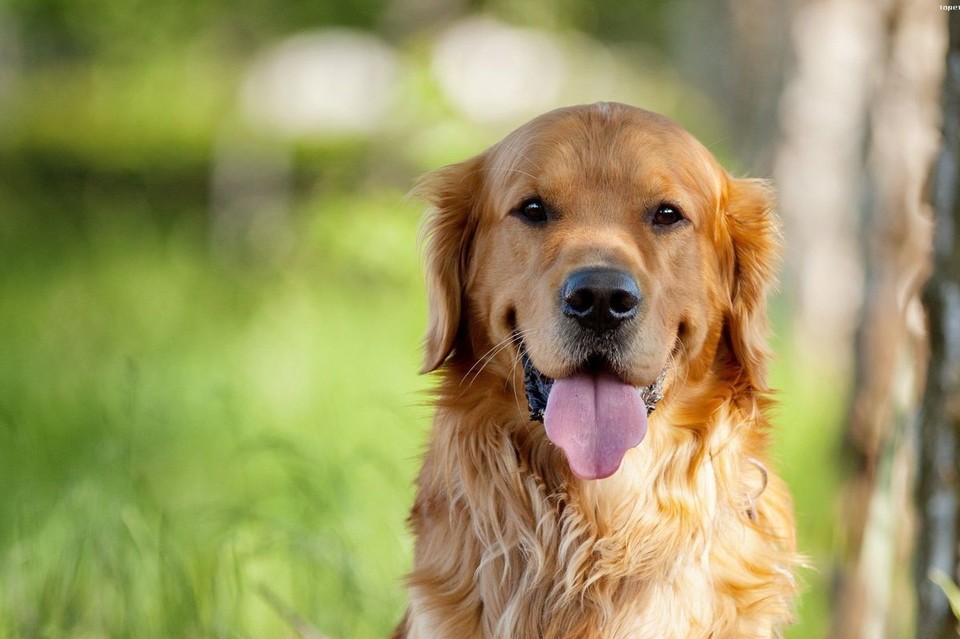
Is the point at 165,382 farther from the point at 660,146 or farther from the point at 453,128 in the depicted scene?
the point at 660,146

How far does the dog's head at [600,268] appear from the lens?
302 cm

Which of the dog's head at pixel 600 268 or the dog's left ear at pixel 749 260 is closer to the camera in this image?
the dog's head at pixel 600 268

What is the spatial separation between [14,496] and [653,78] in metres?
26.8

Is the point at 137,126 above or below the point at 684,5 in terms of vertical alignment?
below

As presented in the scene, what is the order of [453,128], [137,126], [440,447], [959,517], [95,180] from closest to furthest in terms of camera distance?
[959,517], [440,447], [453,128], [95,180], [137,126]

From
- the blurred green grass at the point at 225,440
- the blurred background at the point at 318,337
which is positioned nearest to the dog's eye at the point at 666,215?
the blurred green grass at the point at 225,440

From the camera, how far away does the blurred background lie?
405 cm

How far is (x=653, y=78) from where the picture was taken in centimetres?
2970

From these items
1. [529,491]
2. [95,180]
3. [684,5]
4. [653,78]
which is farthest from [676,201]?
[684,5]

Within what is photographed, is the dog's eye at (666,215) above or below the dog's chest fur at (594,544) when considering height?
above

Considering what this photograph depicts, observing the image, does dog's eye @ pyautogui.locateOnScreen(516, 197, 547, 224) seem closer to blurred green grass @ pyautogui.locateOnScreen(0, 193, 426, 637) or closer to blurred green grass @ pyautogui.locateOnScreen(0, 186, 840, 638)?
blurred green grass @ pyautogui.locateOnScreen(0, 186, 840, 638)

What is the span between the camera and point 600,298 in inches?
117

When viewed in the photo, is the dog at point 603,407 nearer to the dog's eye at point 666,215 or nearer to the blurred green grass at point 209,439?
the dog's eye at point 666,215

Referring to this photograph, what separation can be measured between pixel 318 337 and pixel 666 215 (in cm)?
600
